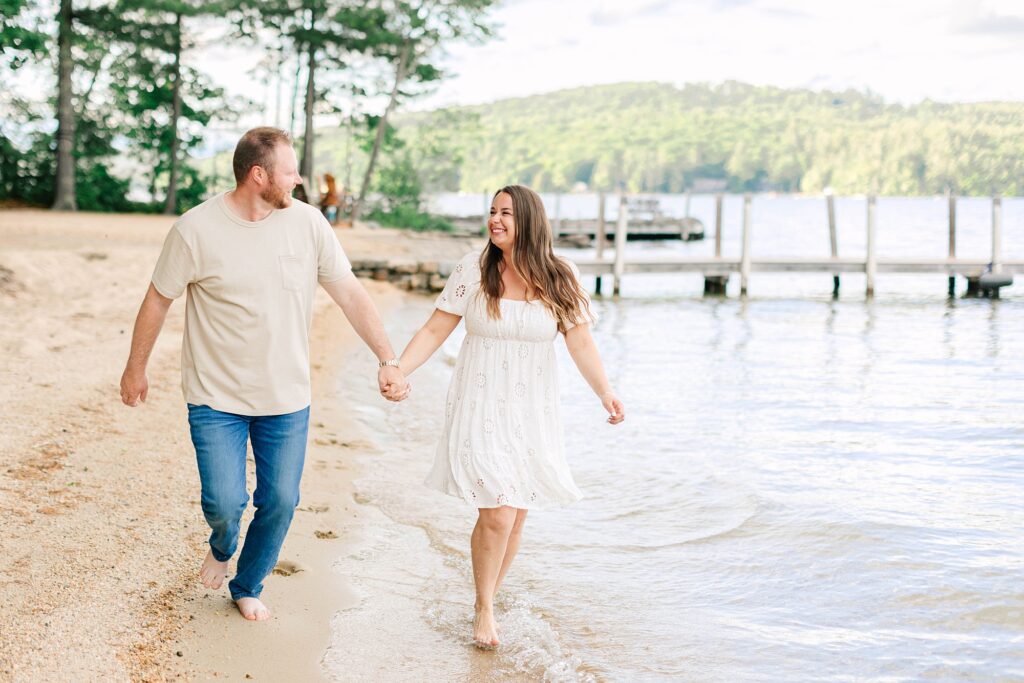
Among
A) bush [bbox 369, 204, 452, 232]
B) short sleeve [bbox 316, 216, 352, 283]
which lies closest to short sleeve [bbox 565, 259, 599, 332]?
short sleeve [bbox 316, 216, 352, 283]

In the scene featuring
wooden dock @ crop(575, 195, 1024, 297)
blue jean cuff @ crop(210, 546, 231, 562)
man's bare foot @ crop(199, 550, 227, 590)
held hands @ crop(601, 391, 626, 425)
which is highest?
wooden dock @ crop(575, 195, 1024, 297)

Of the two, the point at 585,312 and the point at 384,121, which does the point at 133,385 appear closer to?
the point at 585,312

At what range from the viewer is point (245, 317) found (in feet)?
12.7

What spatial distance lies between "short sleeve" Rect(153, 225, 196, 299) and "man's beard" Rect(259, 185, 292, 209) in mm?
331

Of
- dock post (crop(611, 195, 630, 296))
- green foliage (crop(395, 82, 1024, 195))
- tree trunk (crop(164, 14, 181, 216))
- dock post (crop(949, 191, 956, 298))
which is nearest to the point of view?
dock post (crop(611, 195, 630, 296))

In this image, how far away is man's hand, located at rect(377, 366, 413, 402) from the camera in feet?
14.1

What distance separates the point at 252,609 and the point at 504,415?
4.25 feet

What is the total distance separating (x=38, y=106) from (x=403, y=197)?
11571mm

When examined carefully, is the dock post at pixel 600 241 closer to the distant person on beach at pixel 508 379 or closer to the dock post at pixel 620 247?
the dock post at pixel 620 247

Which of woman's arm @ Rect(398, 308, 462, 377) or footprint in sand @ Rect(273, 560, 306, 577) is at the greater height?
woman's arm @ Rect(398, 308, 462, 377)

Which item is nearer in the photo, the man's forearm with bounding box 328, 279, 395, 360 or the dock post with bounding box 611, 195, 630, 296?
the man's forearm with bounding box 328, 279, 395, 360

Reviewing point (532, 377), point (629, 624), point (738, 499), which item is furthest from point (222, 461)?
point (738, 499)

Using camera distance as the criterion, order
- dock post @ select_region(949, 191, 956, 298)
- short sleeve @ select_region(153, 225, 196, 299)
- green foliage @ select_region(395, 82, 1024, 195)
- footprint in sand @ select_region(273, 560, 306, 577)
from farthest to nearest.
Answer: green foliage @ select_region(395, 82, 1024, 195) < dock post @ select_region(949, 191, 956, 298) < footprint in sand @ select_region(273, 560, 306, 577) < short sleeve @ select_region(153, 225, 196, 299)

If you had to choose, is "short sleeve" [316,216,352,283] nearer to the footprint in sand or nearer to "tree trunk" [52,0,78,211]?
the footprint in sand
